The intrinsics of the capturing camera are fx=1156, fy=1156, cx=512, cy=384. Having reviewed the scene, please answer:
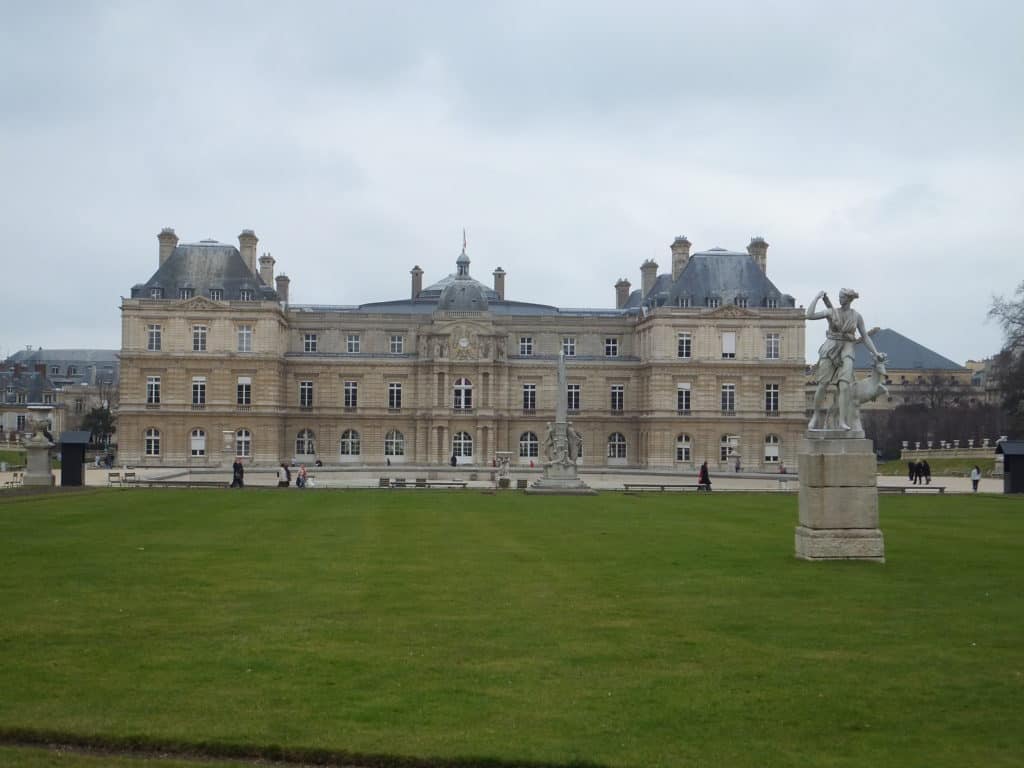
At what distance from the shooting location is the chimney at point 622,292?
318ft

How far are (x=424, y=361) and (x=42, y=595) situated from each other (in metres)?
63.9

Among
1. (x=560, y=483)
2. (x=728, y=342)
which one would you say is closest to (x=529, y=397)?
(x=728, y=342)

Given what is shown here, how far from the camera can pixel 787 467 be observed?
77938 mm

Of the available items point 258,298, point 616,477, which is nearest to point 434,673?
point 616,477

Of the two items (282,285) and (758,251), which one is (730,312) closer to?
(758,251)

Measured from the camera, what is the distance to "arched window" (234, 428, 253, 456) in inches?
3019

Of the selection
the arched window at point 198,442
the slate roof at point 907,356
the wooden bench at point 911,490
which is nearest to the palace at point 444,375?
the arched window at point 198,442

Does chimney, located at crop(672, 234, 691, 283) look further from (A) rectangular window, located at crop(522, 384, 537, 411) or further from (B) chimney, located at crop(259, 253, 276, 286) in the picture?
(B) chimney, located at crop(259, 253, 276, 286)

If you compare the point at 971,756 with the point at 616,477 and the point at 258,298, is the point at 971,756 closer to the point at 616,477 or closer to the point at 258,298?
the point at 616,477

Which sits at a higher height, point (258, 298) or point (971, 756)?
point (258, 298)

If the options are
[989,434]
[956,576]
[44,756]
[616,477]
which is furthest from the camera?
[989,434]

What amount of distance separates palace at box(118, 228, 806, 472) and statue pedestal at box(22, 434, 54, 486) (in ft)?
91.1

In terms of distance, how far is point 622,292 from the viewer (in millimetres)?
97500

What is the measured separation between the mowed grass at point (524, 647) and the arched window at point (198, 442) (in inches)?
2058
